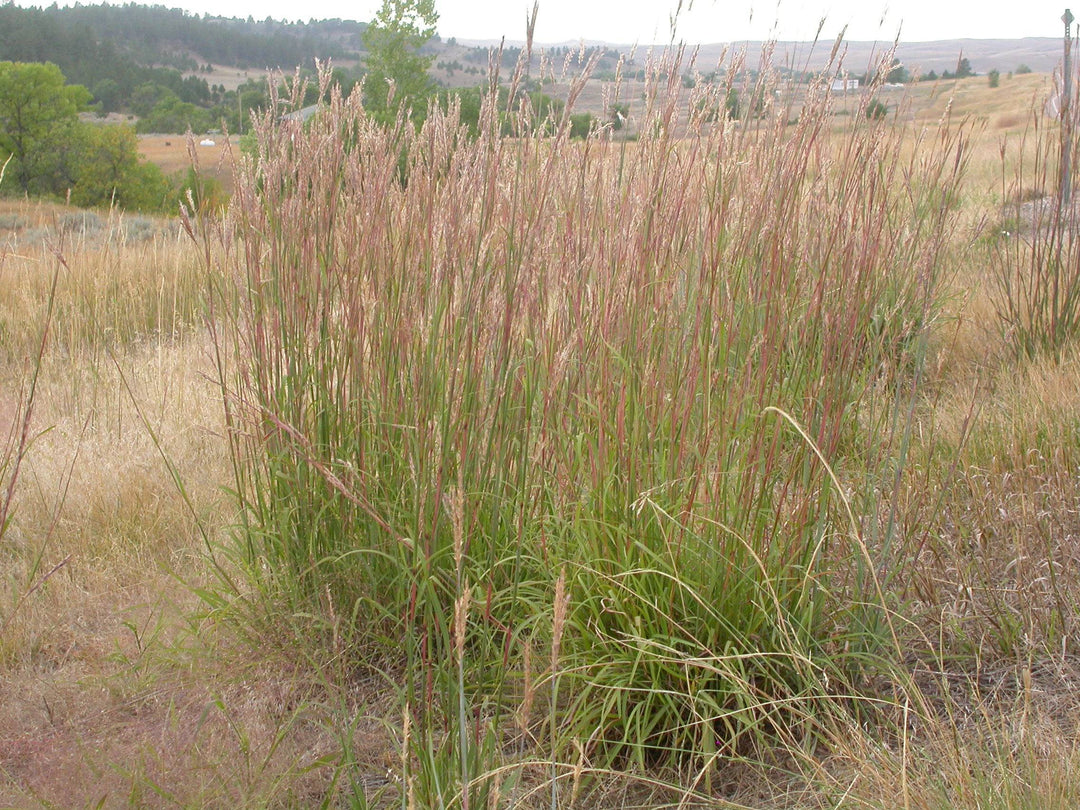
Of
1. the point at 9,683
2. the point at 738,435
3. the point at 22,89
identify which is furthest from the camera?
the point at 22,89

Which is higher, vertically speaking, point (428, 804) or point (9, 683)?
point (428, 804)

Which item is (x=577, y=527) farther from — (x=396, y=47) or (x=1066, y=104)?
(x=396, y=47)

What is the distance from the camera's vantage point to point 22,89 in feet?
97.7

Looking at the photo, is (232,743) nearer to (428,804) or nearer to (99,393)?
(428,804)

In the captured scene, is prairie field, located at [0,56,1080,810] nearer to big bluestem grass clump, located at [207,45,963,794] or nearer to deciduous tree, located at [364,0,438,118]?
big bluestem grass clump, located at [207,45,963,794]

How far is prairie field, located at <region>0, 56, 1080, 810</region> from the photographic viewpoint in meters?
1.62

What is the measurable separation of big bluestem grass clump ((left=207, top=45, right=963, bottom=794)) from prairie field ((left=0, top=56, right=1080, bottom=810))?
0.6 inches

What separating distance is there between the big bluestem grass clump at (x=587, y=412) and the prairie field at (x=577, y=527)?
14 millimetres

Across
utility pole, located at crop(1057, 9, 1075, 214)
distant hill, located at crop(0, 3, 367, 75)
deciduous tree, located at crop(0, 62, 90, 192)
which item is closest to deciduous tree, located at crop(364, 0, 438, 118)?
utility pole, located at crop(1057, 9, 1075, 214)

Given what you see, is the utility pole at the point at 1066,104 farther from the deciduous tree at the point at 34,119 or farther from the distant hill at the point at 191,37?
the distant hill at the point at 191,37

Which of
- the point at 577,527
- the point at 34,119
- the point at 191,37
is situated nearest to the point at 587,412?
the point at 577,527

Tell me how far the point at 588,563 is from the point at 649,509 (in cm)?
18

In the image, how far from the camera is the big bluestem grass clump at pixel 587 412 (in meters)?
1.70

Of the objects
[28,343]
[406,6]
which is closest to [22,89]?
[406,6]
